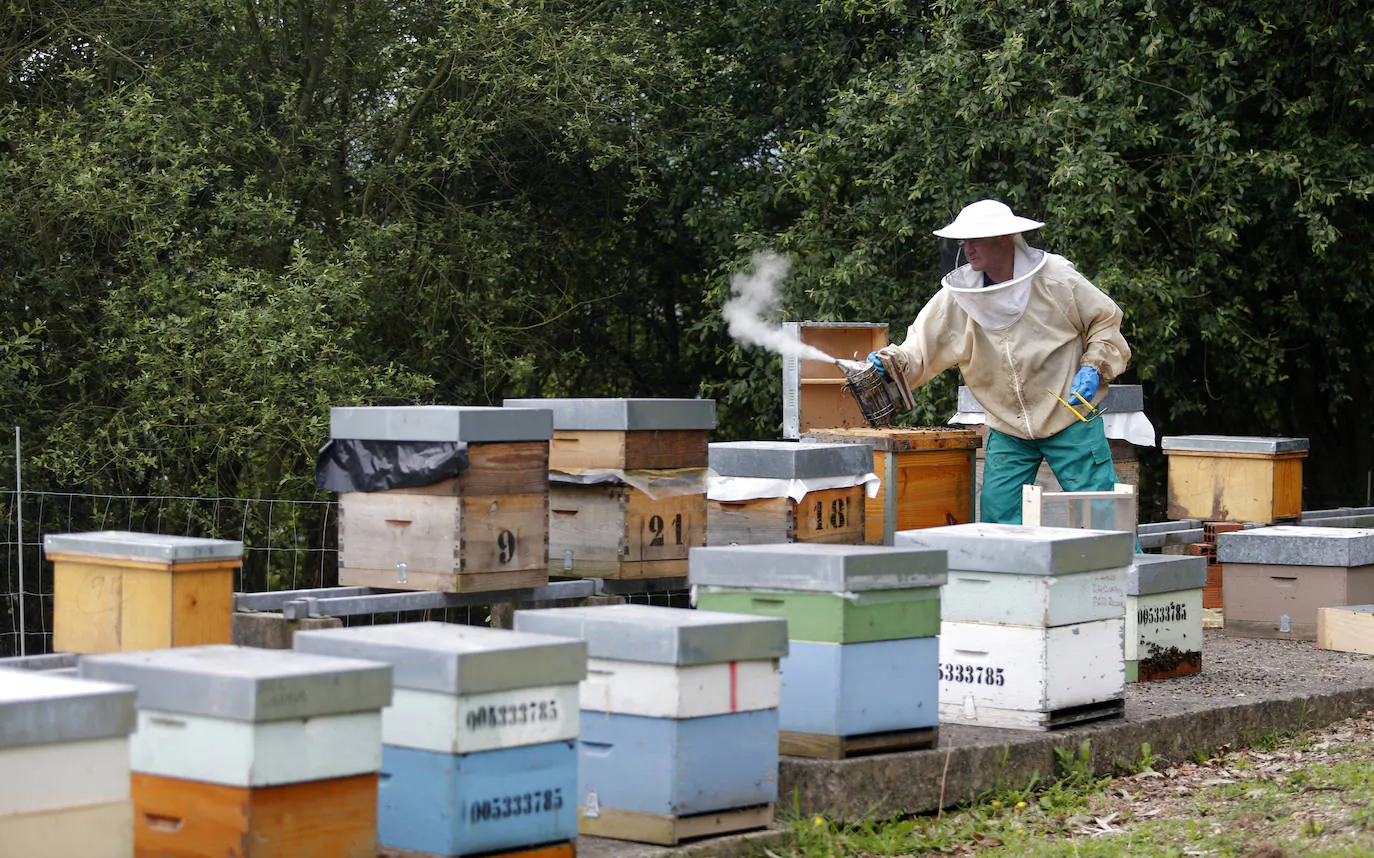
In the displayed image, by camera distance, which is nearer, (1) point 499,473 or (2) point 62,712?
(2) point 62,712

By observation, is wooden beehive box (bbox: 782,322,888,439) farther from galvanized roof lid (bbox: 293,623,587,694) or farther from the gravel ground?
galvanized roof lid (bbox: 293,623,587,694)

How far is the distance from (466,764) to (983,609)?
2.02 meters

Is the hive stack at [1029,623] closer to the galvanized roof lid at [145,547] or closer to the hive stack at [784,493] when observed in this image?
the hive stack at [784,493]

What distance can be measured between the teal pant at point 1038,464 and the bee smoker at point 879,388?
0.38m

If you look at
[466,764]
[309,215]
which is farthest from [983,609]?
[309,215]

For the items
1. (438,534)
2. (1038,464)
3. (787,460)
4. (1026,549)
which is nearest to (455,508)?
(438,534)

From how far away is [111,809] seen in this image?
8.50 feet

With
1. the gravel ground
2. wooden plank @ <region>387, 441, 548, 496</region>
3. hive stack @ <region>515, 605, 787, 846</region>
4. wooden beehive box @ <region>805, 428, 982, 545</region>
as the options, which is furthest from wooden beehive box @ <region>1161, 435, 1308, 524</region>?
hive stack @ <region>515, 605, 787, 846</region>

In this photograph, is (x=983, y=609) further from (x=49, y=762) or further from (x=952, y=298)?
(x=49, y=762)

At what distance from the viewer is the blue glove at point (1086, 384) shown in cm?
564

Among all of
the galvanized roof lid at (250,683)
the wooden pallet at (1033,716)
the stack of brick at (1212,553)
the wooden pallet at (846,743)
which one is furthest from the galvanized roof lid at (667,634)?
the stack of brick at (1212,553)

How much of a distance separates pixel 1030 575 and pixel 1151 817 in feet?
2.39

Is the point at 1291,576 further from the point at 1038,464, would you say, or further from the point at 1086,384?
the point at 1086,384

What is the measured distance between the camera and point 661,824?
3.47 m
